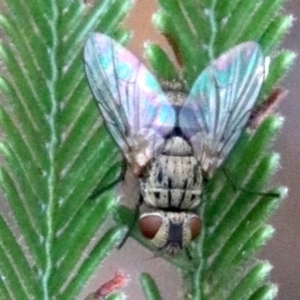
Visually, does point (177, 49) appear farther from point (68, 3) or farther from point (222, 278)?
point (222, 278)

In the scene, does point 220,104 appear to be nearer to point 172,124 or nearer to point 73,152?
point 172,124

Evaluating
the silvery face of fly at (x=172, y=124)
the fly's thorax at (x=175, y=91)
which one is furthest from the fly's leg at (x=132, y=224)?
the fly's thorax at (x=175, y=91)

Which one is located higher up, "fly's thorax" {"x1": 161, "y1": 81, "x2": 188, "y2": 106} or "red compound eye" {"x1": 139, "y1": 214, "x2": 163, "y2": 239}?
"fly's thorax" {"x1": 161, "y1": 81, "x2": 188, "y2": 106}

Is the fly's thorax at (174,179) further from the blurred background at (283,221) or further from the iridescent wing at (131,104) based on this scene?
the blurred background at (283,221)

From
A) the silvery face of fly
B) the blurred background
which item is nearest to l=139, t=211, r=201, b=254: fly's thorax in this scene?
the silvery face of fly

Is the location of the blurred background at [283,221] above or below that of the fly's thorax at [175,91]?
below

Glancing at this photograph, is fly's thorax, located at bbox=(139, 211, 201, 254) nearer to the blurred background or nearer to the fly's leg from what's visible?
the fly's leg
